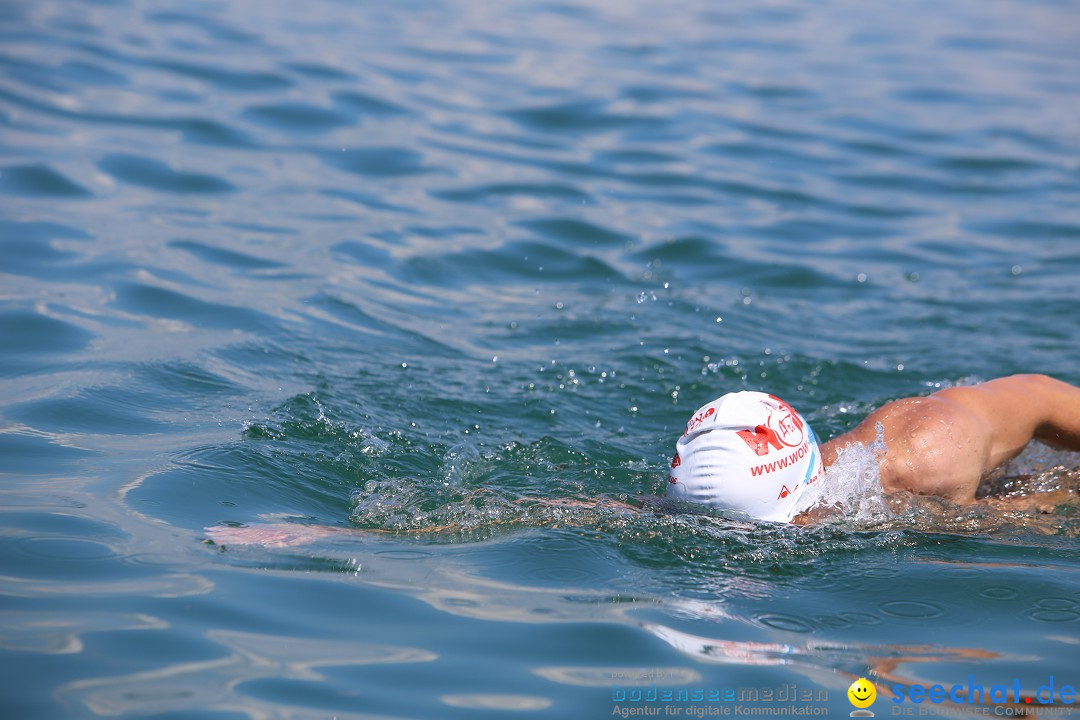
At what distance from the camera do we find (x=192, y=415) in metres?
6.27

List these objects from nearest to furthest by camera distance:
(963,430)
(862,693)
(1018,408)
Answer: (862,693) < (963,430) < (1018,408)

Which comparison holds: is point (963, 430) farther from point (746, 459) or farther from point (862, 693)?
point (862, 693)

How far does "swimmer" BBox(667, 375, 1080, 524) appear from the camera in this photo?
5090 mm

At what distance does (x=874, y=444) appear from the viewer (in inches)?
210

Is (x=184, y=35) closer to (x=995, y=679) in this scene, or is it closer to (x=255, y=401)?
(x=255, y=401)

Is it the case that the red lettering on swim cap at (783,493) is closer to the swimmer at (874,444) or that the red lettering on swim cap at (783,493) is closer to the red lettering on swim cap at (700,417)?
the swimmer at (874,444)

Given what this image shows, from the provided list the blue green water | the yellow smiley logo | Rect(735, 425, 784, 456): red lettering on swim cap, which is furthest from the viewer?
Rect(735, 425, 784, 456): red lettering on swim cap

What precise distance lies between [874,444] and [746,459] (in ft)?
2.22

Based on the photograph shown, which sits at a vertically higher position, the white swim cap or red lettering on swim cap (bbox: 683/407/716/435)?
red lettering on swim cap (bbox: 683/407/716/435)

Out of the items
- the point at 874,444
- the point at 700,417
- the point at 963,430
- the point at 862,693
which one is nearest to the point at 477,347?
the point at 700,417

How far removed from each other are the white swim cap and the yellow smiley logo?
1160 millimetres

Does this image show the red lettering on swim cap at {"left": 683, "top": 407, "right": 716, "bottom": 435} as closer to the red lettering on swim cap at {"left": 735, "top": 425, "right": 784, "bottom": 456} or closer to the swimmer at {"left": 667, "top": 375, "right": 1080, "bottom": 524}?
the swimmer at {"left": 667, "top": 375, "right": 1080, "bottom": 524}

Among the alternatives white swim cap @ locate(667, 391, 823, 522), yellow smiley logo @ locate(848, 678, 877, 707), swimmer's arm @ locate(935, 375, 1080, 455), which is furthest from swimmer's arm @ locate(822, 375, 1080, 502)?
yellow smiley logo @ locate(848, 678, 877, 707)

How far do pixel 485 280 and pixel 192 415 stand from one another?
141 inches
